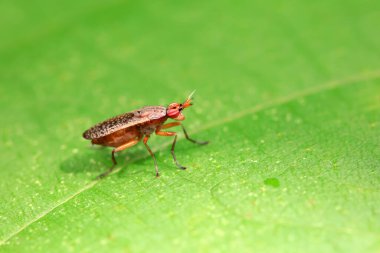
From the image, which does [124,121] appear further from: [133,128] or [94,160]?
[94,160]

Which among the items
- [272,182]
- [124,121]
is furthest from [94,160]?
[272,182]

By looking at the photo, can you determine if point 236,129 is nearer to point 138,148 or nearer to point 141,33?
point 138,148

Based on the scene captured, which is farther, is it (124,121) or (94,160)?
(94,160)

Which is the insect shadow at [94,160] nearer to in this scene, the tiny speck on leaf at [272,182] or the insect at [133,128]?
the insect at [133,128]

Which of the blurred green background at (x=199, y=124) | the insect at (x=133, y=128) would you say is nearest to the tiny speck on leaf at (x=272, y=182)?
the blurred green background at (x=199, y=124)

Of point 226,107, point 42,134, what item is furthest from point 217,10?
point 42,134
